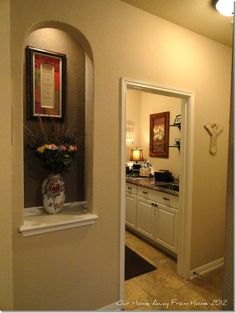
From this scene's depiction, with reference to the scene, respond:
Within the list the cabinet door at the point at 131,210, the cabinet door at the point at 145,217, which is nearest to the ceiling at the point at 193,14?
the cabinet door at the point at 145,217

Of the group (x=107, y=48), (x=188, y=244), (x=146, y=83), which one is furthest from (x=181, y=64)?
(x=188, y=244)

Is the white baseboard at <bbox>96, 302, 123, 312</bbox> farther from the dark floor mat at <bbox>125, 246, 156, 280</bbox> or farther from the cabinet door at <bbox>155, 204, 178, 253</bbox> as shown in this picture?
the cabinet door at <bbox>155, 204, 178, 253</bbox>

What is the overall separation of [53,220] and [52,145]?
1.84 feet

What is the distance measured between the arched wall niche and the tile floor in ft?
3.66

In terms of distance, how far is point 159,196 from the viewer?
2.78m

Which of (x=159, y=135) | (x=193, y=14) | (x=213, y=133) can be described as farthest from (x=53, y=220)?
(x=159, y=135)

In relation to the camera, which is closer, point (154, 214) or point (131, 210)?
point (154, 214)

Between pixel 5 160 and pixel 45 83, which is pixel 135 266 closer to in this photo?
pixel 5 160

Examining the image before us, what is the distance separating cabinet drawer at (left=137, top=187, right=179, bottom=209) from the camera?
255cm

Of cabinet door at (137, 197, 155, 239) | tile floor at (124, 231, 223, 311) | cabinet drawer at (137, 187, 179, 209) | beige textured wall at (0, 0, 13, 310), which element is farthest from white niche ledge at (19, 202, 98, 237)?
cabinet door at (137, 197, 155, 239)

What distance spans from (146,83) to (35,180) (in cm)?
Result: 130

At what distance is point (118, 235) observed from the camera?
68.6 inches

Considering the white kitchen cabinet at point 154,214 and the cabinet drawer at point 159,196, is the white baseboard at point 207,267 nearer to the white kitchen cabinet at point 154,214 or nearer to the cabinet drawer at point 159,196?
the white kitchen cabinet at point 154,214

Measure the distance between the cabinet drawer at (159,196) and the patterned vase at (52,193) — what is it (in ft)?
5.04
